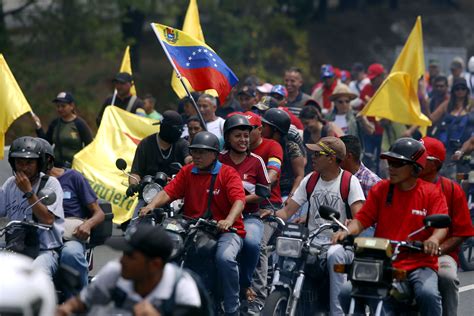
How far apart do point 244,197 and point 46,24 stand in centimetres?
1878

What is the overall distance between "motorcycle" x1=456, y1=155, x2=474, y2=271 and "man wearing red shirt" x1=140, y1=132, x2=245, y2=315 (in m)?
4.56

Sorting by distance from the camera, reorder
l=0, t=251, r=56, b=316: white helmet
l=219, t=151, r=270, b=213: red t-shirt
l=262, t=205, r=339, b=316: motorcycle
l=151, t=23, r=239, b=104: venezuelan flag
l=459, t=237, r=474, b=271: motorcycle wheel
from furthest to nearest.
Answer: l=459, t=237, r=474, b=271: motorcycle wheel
l=151, t=23, r=239, b=104: venezuelan flag
l=219, t=151, r=270, b=213: red t-shirt
l=262, t=205, r=339, b=316: motorcycle
l=0, t=251, r=56, b=316: white helmet

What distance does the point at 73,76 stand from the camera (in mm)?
31203

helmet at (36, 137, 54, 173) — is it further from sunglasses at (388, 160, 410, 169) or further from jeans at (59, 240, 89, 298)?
sunglasses at (388, 160, 410, 169)

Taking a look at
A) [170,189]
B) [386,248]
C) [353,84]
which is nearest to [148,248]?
[386,248]

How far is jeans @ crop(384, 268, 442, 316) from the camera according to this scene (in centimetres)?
919

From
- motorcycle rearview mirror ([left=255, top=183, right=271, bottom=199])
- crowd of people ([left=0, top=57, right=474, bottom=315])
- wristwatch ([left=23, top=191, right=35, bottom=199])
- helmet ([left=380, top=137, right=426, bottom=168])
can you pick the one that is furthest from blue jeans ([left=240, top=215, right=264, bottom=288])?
helmet ([left=380, top=137, right=426, bottom=168])

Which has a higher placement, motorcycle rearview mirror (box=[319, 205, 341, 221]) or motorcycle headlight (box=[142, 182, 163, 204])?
motorcycle rearview mirror (box=[319, 205, 341, 221])

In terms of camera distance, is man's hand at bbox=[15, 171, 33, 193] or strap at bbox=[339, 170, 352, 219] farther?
strap at bbox=[339, 170, 352, 219]

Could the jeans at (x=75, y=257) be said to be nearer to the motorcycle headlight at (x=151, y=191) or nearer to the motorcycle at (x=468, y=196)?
the motorcycle headlight at (x=151, y=191)

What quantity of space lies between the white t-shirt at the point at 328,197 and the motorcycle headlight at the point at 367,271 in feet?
5.63

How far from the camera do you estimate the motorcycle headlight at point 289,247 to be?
1012cm

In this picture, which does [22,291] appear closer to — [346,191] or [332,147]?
[346,191]

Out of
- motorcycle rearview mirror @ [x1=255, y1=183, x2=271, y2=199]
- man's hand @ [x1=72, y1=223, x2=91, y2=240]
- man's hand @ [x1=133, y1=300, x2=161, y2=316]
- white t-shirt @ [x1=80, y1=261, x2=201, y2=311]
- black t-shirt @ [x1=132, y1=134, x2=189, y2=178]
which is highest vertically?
man's hand @ [x1=133, y1=300, x2=161, y2=316]
